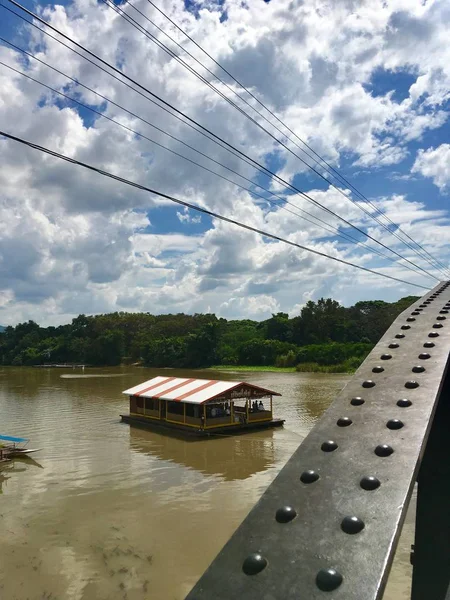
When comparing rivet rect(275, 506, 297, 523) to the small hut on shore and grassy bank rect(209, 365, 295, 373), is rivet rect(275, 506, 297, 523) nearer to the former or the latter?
the small hut on shore

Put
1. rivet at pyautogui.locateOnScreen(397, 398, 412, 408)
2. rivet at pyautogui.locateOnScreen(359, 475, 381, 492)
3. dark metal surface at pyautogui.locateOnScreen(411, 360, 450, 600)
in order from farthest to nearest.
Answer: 1. dark metal surface at pyautogui.locateOnScreen(411, 360, 450, 600)
2. rivet at pyautogui.locateOnScreen(397, 398, 412, 408)
3. rivet at pyautogui.locateOnScreen(359, 475, 381, 492)

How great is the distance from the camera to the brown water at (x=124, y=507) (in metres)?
8.42

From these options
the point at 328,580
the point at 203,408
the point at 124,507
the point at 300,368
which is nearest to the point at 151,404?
the point at 203,408

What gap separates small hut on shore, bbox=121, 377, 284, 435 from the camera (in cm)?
2028

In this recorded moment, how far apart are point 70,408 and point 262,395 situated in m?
13.1

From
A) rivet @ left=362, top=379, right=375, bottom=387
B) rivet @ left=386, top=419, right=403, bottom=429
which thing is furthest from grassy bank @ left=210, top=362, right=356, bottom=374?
rivet @ left=386, top=419, right=403, bottom=429

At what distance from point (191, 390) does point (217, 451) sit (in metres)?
4.29

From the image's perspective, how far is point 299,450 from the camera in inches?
63.3

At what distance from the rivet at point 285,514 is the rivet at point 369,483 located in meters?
0.20

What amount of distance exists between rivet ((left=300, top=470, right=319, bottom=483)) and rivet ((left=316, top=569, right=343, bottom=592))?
32 cm

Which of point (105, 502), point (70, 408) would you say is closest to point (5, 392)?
point (70, 408)

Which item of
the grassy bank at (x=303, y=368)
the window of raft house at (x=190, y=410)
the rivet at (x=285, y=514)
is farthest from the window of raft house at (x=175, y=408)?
the grassy bank at (x=303, y=368)

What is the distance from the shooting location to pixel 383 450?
1.51 metres

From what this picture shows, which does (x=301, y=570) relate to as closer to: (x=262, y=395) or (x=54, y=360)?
(x=262, y=395)
